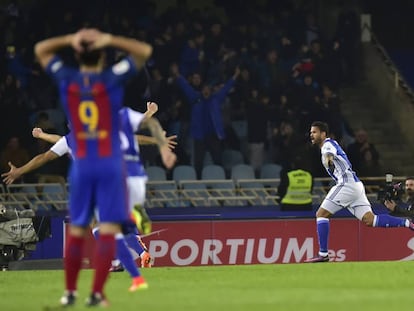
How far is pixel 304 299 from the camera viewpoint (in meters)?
13.2

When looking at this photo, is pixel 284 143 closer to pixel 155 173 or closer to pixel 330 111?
pixel 330 111

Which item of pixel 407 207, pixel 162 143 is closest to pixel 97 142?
pixel 162 143

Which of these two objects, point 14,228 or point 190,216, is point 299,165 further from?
point 14,228

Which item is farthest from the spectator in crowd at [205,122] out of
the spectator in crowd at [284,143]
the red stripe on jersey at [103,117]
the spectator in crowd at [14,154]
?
the red stripe on jersey at [103,117]

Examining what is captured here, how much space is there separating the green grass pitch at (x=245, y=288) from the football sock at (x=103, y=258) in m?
0.43

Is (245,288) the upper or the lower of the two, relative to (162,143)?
lower

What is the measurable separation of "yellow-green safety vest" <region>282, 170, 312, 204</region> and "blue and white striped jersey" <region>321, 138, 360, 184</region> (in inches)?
114

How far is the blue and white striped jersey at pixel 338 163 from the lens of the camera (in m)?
20.3

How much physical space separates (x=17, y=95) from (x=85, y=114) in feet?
47.8

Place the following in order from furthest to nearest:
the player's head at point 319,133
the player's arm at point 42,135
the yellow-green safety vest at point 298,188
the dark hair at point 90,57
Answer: the yellow-green safety vest at point 298,188 → the player's head at point 319,133 → the player's arm at point 42,135 → the dark hair at point 90,57

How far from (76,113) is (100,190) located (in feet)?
2.34

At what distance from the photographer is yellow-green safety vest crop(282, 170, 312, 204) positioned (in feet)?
79.6

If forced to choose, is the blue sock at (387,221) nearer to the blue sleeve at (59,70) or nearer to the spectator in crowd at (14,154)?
the spectator in crowd at (14,154)

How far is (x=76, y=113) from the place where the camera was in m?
11.9
